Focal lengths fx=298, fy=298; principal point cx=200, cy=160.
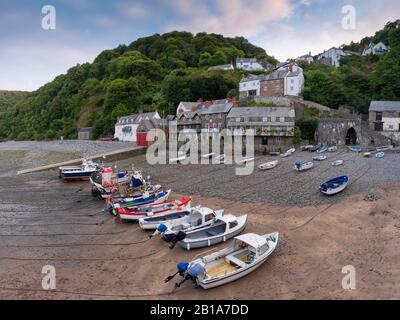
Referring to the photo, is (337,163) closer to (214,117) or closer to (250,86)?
(214,117)

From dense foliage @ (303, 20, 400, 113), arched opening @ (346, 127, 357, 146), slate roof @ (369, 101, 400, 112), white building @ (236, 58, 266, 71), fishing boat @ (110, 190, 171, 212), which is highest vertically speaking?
white building @ (236, 58, 266, 71)

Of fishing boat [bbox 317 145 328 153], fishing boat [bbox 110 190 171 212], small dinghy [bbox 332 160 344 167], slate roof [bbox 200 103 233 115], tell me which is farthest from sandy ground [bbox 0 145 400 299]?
slate roof [bbox 200 103 233 115]

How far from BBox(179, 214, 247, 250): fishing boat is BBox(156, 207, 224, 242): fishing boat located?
0.35m

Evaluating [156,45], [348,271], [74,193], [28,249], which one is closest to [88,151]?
[74,193]

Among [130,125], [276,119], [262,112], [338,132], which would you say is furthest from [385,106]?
[130,125]

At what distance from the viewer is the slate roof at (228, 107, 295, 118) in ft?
132

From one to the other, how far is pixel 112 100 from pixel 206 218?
63044 mm

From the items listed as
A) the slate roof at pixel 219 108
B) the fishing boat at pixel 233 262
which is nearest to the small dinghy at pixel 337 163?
the fishing boat at pixel 233 262

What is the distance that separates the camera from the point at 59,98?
312ft

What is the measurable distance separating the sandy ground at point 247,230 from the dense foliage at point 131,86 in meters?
39.6

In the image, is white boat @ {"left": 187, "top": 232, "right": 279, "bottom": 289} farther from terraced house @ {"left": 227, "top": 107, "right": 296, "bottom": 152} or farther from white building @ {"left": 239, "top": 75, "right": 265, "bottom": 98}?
white building @ {"left": 239, "top": 75, "right": 265, "bottom": 98}

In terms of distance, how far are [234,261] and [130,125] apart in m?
48.0

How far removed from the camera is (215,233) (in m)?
14.7

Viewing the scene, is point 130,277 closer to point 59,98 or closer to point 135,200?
point 135,200
